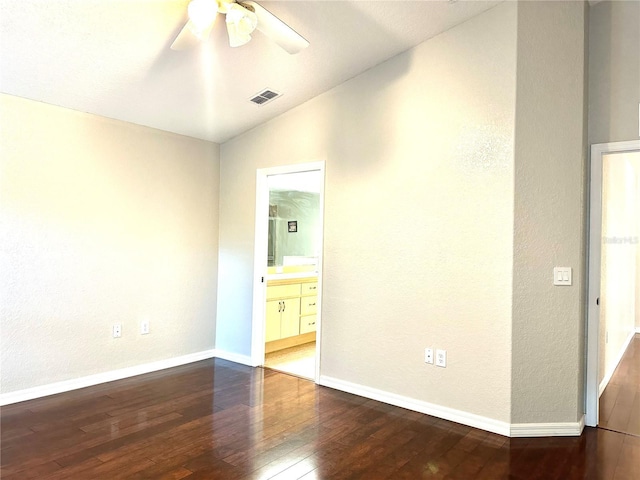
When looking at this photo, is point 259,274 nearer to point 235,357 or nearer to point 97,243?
point 235,357

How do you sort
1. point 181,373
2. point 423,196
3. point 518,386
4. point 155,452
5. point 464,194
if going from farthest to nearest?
point 181,373, point 423,196, point 464,194, point 518,386, point 155,452

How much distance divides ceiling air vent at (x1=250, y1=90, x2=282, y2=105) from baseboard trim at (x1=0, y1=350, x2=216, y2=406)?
260 cm

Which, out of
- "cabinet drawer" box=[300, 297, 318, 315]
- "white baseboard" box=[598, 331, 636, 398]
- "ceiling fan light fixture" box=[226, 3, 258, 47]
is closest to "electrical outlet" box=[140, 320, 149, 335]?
"cabinet drawer" box=[300, 297, 318, 315]

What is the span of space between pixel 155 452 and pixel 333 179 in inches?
95.4

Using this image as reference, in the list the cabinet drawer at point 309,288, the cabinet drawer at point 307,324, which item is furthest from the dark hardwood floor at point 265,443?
the cabinet drawer at point 309,288

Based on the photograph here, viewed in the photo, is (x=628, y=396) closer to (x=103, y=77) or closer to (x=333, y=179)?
(x=333, y=179)

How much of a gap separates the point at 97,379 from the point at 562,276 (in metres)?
3.72

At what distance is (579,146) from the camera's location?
111 inches

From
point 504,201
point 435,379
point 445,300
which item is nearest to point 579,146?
point 504,201

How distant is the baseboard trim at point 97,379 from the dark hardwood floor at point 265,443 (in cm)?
10

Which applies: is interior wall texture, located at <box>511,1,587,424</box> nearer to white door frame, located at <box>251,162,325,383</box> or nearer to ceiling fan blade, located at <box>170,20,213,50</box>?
ceiling fan blade, located at <box>170,20,213,50</box>

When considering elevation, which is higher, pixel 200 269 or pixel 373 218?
pixel 373 218

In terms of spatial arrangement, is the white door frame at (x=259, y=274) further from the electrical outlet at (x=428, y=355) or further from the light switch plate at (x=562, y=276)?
the light switch plate at (x=562, y=276)

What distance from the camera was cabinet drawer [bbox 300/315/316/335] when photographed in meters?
5.16
